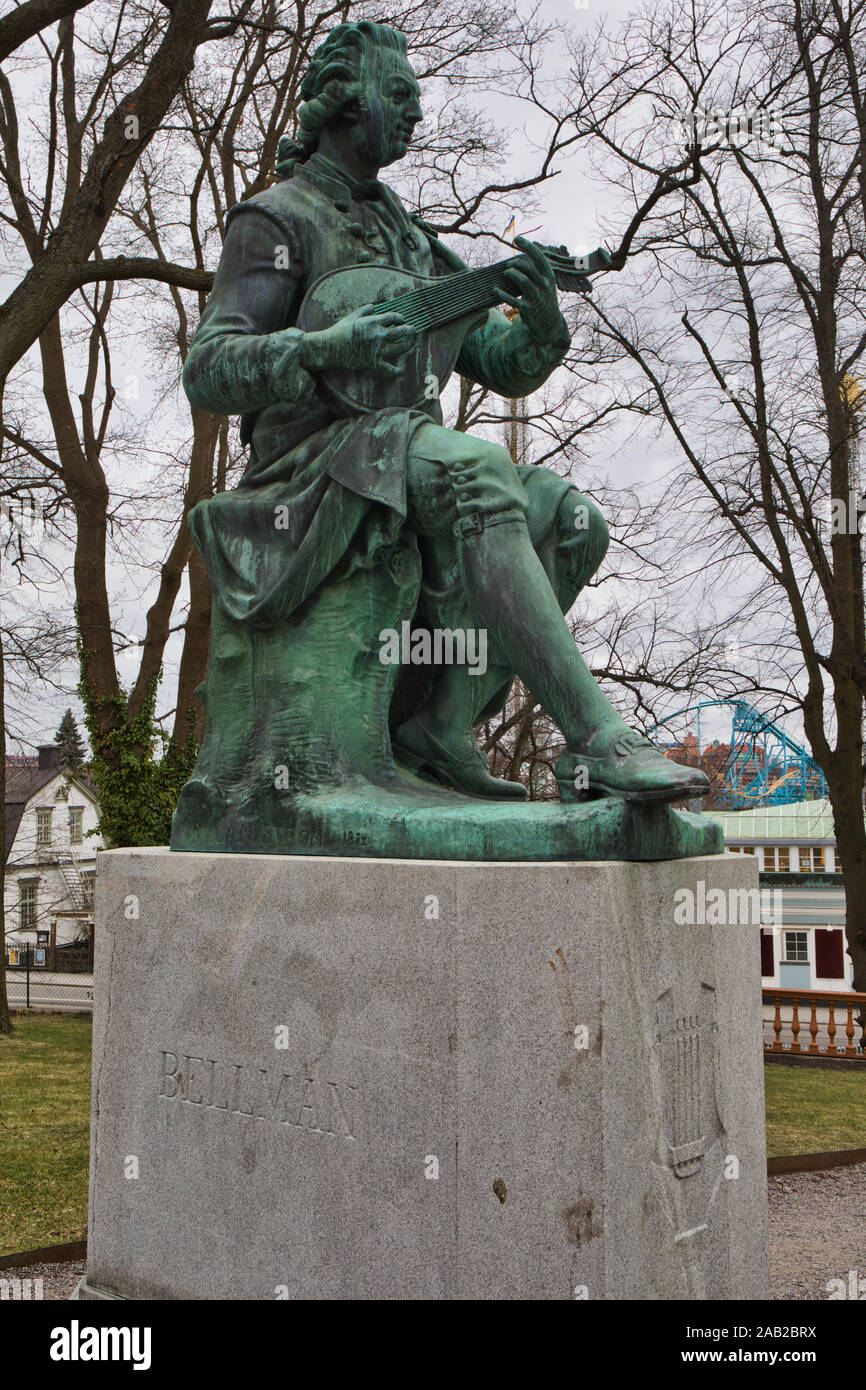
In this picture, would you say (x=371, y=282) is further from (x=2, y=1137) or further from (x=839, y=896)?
(x=839, y=896)

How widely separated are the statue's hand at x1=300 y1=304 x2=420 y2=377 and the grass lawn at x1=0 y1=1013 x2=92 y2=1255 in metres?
3.67

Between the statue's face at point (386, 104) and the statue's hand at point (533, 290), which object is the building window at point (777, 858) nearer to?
the statue's hand at point (533, 290)

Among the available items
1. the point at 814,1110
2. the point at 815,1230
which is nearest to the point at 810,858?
the point at 814,1110

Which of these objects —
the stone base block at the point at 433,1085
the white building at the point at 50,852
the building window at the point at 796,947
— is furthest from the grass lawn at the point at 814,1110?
the white building at the point at 50,852

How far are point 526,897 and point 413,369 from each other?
1.64 metres

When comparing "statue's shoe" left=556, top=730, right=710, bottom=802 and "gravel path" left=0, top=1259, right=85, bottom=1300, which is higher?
"statue's shoe" left=556, top=730, right=710, bottom=802

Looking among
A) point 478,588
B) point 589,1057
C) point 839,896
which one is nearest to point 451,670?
point 478,588

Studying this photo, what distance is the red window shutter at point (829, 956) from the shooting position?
1205 inches

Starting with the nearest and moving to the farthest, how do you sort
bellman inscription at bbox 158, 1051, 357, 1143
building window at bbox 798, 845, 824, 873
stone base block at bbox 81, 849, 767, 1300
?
stone base block at bbox 81, 849, 767, 1300 < bellman inscription at bbox 158, 1051, 357, 1143 < building window at bbox 798, 845, 824, 873

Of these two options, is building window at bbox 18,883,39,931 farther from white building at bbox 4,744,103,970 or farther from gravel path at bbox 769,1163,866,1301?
gravel path at bbox 769,1163,866,1301

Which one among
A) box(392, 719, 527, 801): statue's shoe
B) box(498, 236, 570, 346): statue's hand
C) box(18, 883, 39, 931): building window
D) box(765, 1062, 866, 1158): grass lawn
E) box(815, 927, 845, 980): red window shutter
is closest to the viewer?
box(498, 236, 570, 346): statue's hand

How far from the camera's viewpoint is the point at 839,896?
32.2 m

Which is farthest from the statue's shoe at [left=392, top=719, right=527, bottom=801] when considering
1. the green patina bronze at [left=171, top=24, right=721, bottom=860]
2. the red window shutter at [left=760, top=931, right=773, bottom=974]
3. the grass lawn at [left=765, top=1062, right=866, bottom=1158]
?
the red window shutter at [left=760, top=931, right=773, bottom=974]

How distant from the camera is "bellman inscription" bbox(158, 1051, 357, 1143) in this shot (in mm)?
3139
